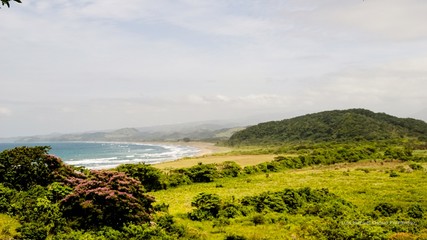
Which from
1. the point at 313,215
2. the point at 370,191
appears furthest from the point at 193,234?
the point at 370,191

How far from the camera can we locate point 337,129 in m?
145

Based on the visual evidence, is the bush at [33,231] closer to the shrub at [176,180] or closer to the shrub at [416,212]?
the shrub at [416,212]

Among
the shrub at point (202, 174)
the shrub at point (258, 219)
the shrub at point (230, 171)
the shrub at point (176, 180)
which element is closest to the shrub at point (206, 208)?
the shrub at point (258, 219)

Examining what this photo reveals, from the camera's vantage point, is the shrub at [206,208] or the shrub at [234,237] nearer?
the shrub at [234,237]

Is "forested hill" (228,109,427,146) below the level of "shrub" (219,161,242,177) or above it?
above

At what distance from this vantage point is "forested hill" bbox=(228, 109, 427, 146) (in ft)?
433

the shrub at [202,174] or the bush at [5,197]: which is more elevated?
the bush at [5,197]

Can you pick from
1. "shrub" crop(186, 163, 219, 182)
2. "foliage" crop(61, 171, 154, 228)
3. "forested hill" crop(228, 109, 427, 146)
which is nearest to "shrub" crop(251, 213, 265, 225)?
"foliage" crop(61, 171, 154, 228)

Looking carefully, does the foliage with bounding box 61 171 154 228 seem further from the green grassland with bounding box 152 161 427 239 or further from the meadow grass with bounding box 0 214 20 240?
the green grassland with bounding box 152 161 427 239

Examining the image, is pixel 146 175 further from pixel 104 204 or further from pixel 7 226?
pixel 7 226

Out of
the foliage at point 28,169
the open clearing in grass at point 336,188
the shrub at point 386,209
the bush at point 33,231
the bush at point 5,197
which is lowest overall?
the open clearing in grass at point 336,188

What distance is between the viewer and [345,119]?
155 meters

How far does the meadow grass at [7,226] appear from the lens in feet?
43.9

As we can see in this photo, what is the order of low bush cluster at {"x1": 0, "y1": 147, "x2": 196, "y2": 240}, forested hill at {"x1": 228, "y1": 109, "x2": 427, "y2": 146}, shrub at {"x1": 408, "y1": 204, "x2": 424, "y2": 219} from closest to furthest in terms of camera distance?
low bush cluster at {"x1": 0, "y1": 147, "x2": 196, "y2": 240} < shrub at {"x1": 408, "y1": 204, "x2": 424, "y2": 219} < forested hill at {"x1": 228, "y1": 109, "x2": 427, "y2": 146}
